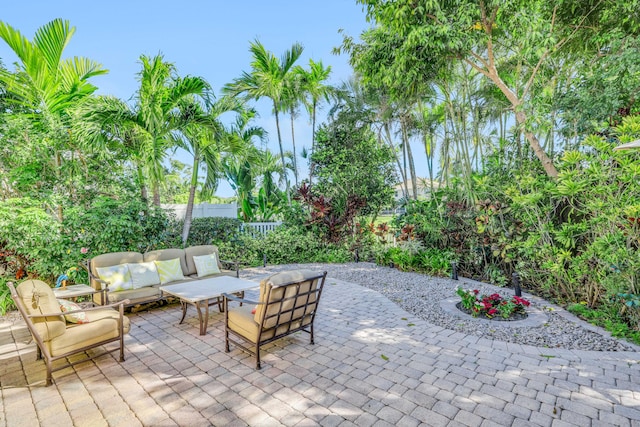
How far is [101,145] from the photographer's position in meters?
5.63

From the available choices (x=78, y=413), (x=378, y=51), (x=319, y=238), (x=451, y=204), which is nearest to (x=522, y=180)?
(x=451, y=204)

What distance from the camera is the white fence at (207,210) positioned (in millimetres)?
9059

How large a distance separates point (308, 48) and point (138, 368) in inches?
337

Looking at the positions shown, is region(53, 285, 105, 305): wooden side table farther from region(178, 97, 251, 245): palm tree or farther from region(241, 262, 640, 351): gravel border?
region(241, 262, 640, 351): gravel border

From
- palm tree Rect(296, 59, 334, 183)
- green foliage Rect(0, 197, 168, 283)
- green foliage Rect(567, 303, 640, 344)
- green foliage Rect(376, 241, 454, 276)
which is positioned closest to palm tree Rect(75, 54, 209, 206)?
green foliage Rect(0, 197, 168, 283)

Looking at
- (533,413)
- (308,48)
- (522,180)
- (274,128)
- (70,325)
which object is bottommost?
(533,413)

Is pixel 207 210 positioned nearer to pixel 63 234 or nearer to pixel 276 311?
pixel 63 234

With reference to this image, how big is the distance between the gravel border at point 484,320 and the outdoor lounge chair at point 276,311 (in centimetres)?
208

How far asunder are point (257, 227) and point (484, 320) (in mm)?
7265

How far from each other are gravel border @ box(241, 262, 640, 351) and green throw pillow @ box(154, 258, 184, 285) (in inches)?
90.7

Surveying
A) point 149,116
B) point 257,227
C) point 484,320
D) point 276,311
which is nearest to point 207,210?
point 257,227

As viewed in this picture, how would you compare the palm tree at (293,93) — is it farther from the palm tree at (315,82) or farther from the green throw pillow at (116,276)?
the green throw pillow at (116,276)

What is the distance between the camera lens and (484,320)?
14.2 feet

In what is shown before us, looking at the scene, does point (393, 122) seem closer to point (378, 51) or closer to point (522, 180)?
point (378, 51)
